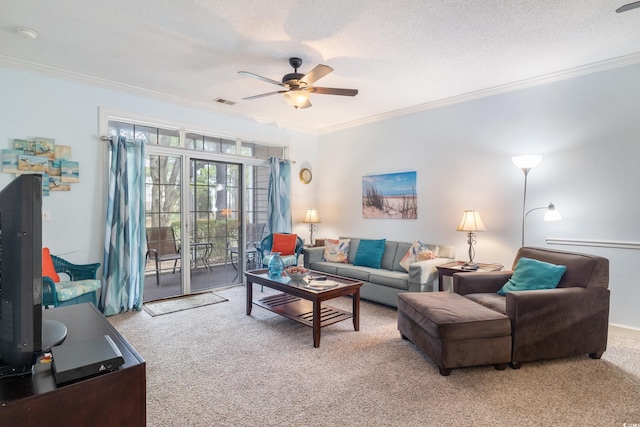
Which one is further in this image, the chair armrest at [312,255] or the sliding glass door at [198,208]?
the chair armrest at [312,255]

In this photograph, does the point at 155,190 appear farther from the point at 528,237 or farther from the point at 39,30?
the point at 528,237

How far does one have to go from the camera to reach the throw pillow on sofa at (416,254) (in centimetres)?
418

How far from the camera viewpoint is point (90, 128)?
3.81 metres

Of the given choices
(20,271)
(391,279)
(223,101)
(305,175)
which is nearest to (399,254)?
(391,279)

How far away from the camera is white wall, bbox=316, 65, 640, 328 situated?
127 inches

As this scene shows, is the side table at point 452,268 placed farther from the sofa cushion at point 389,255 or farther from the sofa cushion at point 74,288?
the sofa cushion at point 74,288

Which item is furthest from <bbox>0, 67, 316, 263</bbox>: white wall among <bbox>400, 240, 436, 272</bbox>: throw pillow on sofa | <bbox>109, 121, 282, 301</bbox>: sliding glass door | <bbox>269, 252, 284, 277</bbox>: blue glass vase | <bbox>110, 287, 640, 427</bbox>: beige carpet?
<bbox>400, 240, 436, 272</bbox>: throw pillow on sofa

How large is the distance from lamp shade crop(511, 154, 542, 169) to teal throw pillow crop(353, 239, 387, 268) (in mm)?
1952

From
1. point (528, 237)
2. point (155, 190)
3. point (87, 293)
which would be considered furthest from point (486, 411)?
point (155, 190)

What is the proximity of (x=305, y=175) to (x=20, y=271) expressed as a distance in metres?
5.23

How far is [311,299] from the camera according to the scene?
10.0 ft

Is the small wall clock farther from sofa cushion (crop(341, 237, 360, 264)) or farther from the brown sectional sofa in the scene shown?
the brown sectional sofa

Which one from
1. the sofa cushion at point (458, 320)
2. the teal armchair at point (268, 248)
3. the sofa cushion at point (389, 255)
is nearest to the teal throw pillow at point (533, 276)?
the sofa cushion at point (458, 320)

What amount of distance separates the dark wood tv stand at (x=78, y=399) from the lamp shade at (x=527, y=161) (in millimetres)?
3789
